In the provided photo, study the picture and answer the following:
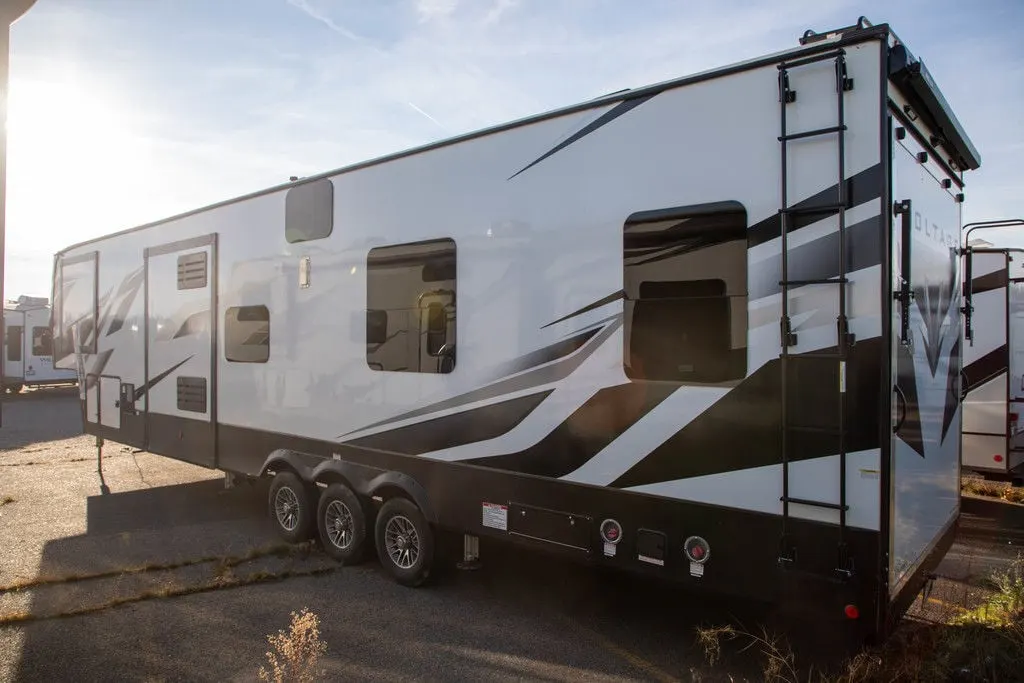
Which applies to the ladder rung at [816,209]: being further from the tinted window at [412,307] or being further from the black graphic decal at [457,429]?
the tinted window at [412,307]

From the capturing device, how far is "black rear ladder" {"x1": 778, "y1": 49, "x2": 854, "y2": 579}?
3344 millimetres

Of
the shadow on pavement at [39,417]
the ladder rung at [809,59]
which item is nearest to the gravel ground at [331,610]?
the ladder rung at [809,59]

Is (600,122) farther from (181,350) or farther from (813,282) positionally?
(181,350)

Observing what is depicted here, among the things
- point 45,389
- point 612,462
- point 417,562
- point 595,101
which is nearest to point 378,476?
point 417,562

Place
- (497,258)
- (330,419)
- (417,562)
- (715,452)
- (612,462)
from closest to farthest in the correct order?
(715,452)
(612,462)
(497,258)
(417,562)
(330,419)

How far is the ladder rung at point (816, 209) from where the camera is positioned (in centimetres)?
337

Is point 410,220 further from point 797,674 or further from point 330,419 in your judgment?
point 797,674

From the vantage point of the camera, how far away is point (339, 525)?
19.7 ft

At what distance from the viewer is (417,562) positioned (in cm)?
533

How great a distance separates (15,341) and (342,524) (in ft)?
70.9

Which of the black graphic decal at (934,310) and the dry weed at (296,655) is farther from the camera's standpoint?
the black graphic decal at (934,310)

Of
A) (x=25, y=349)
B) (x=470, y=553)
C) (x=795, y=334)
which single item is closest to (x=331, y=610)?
(x=470, y=553)

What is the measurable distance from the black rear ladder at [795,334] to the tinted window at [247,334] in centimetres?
468

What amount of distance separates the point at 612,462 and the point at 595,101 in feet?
6.83
